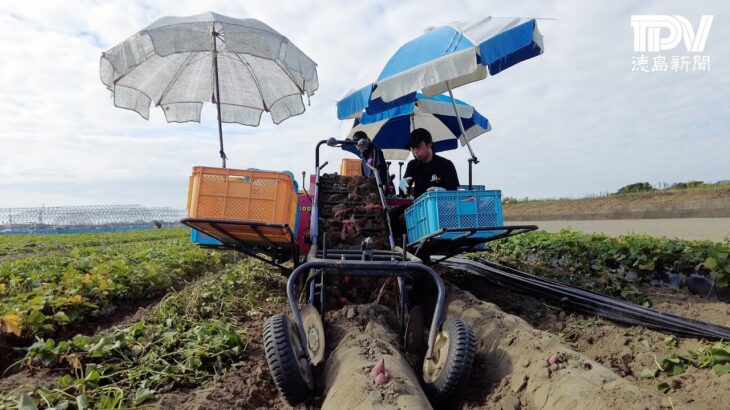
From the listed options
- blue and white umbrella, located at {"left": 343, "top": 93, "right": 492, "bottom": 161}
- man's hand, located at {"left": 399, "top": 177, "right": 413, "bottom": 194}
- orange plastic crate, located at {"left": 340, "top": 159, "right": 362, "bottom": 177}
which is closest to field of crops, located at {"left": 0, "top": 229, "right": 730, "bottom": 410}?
man's hand, located at {"left": 399, "top": 177, "right": 413, "bottom": 194}

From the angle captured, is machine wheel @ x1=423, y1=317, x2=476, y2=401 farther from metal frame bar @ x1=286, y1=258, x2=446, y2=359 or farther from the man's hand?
the man's hand

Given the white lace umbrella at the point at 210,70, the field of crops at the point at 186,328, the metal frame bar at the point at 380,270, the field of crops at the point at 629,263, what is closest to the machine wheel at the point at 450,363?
the metal frame bar at the point at 380,270

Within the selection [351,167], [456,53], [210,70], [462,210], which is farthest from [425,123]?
[462,210]

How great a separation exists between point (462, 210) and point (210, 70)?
432cm

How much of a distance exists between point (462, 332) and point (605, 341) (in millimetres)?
1880

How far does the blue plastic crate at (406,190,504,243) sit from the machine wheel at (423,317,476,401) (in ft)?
4.01

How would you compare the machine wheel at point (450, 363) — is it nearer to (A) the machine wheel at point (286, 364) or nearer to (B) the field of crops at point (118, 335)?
(A) the machine wheel at point (286, 364)

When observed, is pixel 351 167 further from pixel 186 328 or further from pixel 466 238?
pixel 186 328

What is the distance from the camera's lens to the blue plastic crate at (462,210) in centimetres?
378

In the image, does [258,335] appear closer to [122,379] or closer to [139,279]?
[122,379]

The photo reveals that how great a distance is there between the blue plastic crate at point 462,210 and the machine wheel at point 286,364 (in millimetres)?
1753

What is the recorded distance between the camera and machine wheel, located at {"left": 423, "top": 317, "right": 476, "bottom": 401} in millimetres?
2461

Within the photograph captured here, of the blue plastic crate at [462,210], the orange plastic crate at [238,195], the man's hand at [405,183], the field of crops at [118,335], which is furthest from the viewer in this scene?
the man's hand at [405,183]

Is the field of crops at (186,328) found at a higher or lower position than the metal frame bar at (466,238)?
lower
